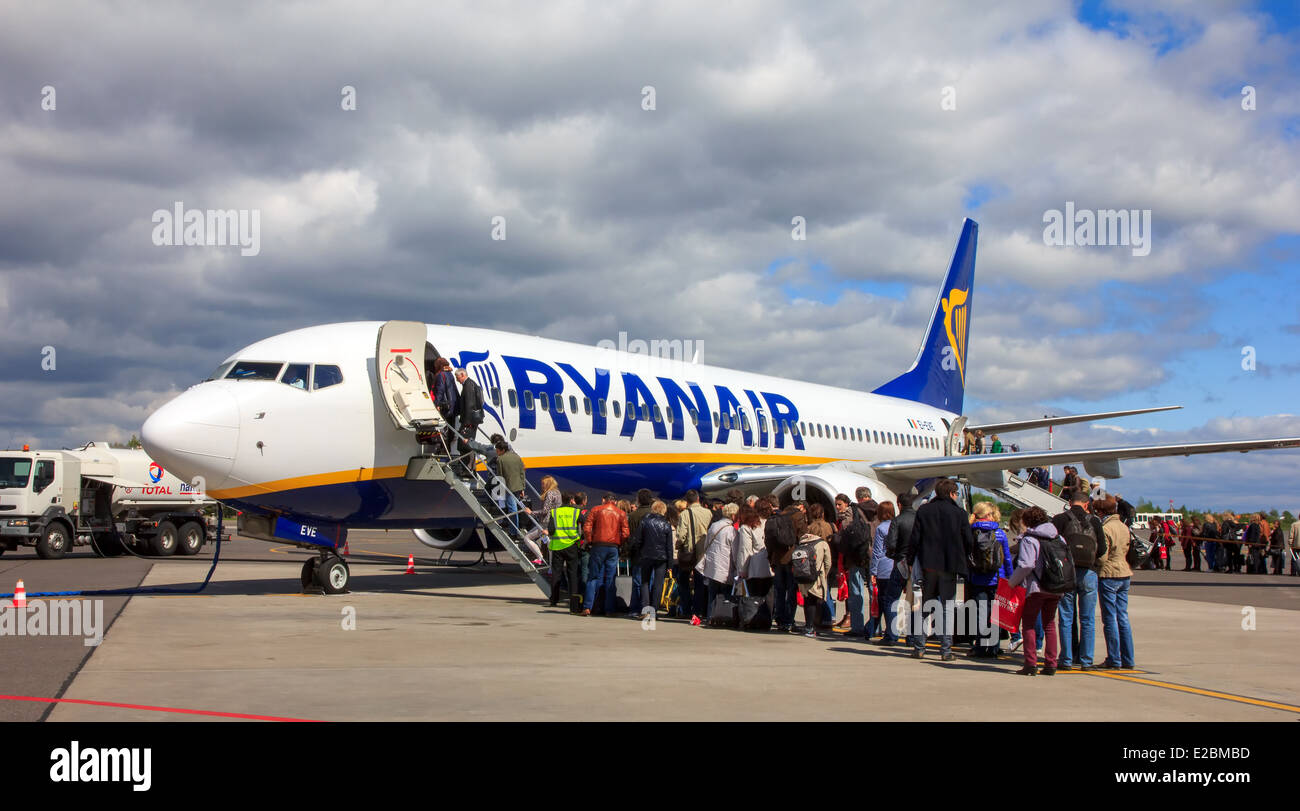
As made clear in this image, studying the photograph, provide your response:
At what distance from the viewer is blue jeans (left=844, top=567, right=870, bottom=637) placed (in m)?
12.3

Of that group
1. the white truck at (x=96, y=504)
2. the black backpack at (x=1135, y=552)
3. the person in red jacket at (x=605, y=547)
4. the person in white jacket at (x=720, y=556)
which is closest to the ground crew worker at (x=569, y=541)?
the person in red jacket at (x=605, y=547)

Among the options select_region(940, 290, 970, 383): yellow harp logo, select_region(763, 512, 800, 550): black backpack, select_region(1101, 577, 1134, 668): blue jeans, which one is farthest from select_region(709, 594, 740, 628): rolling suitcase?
select_region(940, 290, 970, 383): yellow harp logo

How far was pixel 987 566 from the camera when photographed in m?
10.3

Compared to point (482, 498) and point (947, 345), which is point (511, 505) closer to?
point (482, 498)

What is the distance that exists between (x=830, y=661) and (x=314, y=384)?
7.87 meters

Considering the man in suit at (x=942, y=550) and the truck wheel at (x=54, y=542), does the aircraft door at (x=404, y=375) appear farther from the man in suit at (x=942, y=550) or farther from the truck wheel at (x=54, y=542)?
the truck wheel at (x=54, y=542)

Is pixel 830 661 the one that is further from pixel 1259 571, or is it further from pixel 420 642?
pixel 1259 571

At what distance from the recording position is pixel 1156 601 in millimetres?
17734

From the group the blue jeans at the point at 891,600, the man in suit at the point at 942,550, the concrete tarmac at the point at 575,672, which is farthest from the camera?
the blue jeans at the point at 891,600

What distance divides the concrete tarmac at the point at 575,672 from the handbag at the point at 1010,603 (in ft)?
1.53

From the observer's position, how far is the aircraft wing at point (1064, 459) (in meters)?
19.9

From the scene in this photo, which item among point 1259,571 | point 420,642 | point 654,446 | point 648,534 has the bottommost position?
point 1259,571

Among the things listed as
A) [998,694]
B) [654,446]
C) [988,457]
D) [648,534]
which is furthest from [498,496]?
[988,457]

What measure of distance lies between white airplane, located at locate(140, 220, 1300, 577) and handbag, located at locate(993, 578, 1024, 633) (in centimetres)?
758
